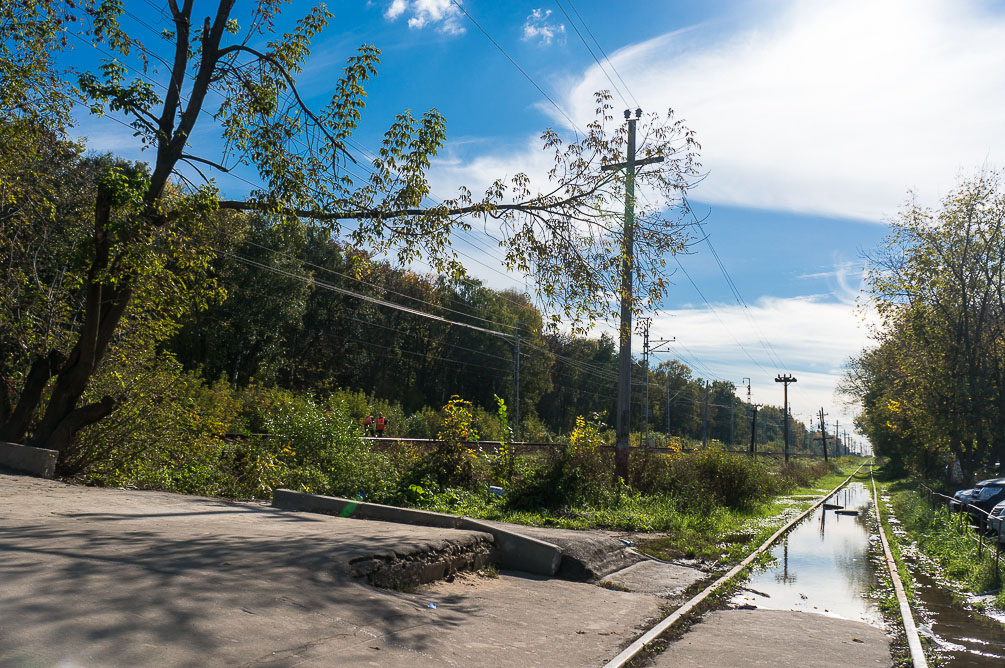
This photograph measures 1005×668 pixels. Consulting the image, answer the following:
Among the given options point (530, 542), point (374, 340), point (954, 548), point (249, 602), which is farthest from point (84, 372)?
point (374, 340)

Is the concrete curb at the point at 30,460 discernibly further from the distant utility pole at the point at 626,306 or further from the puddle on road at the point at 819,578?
the puddle on road at the point at 819,578

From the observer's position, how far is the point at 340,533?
28.1 feet

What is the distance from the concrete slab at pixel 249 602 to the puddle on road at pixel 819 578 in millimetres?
2253

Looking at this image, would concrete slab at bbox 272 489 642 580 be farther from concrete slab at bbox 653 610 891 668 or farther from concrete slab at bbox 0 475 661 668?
concrete slab at bbox 653 610 891 668

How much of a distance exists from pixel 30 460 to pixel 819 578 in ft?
43.6

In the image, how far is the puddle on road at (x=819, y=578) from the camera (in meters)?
9.29

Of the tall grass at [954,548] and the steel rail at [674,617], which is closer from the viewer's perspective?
the steel rail at [674,617]

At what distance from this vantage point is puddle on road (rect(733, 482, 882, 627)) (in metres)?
9.29

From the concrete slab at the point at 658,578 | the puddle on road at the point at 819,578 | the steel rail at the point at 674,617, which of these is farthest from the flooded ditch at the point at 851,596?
the concrete slab at the point at 658,578

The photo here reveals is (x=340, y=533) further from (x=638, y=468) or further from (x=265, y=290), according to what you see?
(x=265, y=290)

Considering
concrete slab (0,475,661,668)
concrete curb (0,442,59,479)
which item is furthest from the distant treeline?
concrete slab (0,475,661,668)

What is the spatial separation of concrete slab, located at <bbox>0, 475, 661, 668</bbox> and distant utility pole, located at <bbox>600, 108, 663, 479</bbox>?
6.10 m

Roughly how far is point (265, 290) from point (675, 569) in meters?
40.4

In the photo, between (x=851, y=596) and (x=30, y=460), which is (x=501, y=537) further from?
(x=30, y=460)
